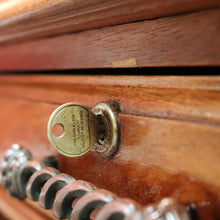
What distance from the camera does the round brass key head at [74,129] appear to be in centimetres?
34

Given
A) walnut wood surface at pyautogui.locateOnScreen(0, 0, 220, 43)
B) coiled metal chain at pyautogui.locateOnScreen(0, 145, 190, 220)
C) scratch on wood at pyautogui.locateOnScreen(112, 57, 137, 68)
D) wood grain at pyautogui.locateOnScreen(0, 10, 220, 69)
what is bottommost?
coiled metal chain at pyautogui.locateOnScreen(0, 145, 190, 220)

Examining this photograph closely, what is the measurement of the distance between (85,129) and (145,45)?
0.11 m

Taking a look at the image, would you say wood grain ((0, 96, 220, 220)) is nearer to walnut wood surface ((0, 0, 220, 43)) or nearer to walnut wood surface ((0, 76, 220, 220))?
walnut wood surface ((0, 76, 220, 220))

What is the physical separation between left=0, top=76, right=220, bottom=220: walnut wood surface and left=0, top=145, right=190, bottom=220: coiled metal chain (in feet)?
0.11

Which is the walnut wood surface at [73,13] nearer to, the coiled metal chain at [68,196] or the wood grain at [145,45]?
the wood grain at [145,45]

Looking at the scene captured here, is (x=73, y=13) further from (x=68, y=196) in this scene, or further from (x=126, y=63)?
(x=68, y=196)

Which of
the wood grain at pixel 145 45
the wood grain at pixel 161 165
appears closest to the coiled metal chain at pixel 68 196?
the wood grain at pixel 161 165

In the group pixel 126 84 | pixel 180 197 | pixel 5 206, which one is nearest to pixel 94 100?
pixel 126 84

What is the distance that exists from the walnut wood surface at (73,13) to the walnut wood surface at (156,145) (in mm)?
66

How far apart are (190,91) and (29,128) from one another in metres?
0.33

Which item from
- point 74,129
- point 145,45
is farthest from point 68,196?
point 145,45

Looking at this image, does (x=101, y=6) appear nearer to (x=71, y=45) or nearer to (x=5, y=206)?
(x=71, y=45)

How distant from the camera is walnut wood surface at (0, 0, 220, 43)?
30cm

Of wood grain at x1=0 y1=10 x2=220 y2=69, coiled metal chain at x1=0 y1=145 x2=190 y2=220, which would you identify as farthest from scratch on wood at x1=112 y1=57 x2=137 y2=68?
coiled metal chain at x1=0 y1=145 x2=190 y2=220
